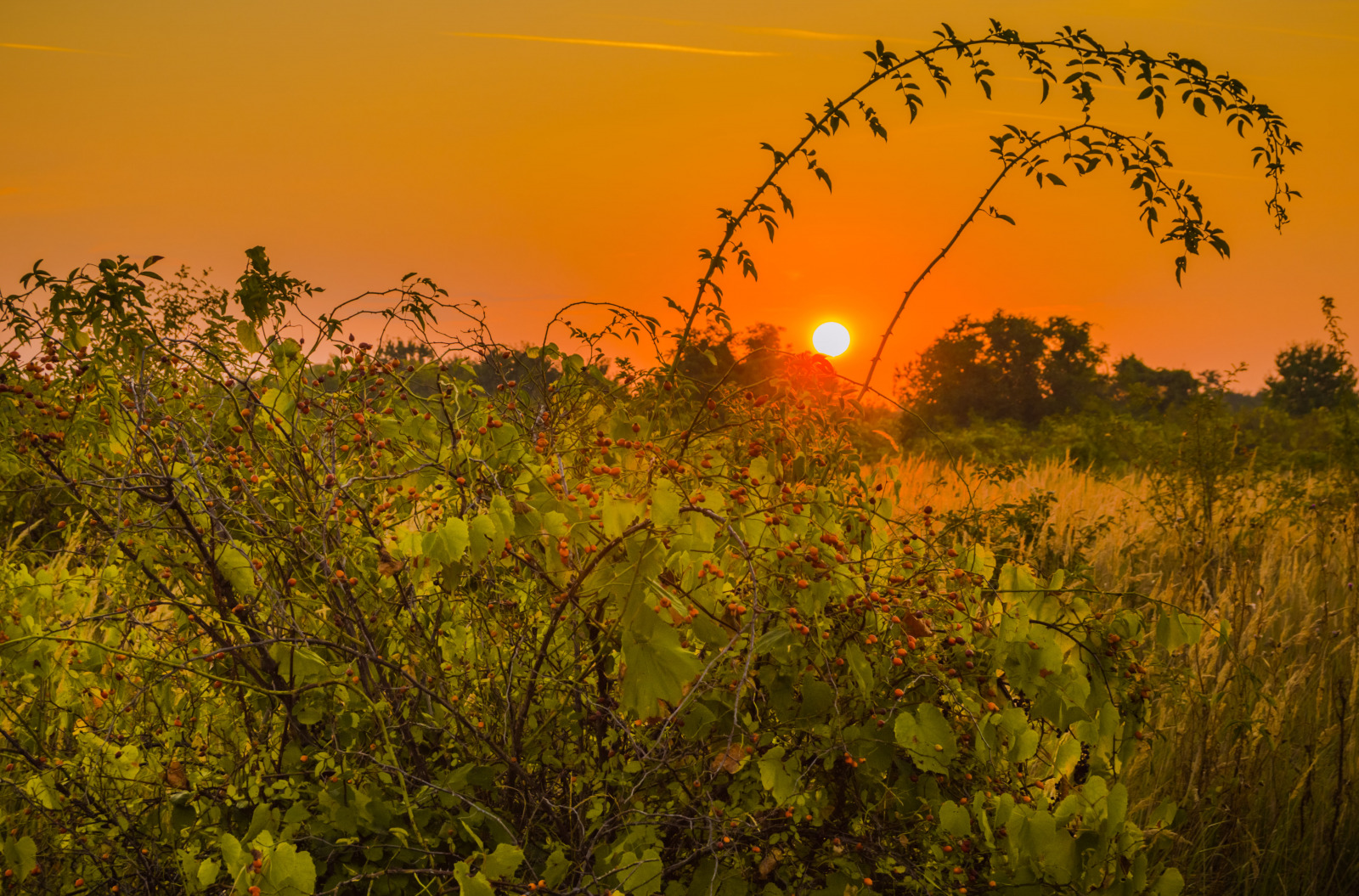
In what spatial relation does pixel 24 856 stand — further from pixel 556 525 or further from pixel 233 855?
pixel 556 525

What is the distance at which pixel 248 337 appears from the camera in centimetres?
220

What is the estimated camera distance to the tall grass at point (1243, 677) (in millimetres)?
3088

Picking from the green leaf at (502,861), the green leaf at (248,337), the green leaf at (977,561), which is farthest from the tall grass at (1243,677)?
the green leaf at (248,337)

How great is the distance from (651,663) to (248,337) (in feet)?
4.82

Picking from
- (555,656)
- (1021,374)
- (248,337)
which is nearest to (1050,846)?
(555,656)

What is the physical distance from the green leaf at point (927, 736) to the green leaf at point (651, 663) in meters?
0.62

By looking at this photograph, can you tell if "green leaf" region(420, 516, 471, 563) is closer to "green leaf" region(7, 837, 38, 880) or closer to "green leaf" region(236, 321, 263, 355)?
"green leaf" region(236, 321, 263, 355)

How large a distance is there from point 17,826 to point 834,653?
2.94m

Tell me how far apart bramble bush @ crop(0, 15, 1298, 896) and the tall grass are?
0.36 m

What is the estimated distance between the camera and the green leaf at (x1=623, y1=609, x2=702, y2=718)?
1362 millimetres

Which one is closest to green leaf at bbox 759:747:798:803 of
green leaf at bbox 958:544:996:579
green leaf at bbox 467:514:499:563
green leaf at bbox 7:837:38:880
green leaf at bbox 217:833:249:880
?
green leaf at bbox 958:544:996:579

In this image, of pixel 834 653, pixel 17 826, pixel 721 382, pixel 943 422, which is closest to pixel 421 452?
pixel 721 382

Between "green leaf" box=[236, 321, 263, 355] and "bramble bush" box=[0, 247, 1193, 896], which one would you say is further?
"green leaf" box=[236, 321, 263, 355]

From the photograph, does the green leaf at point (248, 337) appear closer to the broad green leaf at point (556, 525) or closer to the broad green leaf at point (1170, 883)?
the broad green leaf at point (556, 525)
